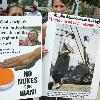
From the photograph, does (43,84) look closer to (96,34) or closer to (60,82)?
(60,82)

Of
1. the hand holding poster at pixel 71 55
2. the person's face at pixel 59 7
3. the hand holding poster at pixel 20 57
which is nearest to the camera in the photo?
the hand holding poster at pixel 20 57

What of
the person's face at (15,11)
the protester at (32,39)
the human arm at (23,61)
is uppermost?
the person's face at (15,11)

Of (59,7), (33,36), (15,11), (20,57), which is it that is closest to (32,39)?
(33,36)

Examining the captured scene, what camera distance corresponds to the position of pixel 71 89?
146 inches

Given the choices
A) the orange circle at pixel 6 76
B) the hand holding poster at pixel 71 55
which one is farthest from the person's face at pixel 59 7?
the orange circle at pixel 6 76

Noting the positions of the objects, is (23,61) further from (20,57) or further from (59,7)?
(59,7)

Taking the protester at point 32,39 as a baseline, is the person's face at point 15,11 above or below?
above

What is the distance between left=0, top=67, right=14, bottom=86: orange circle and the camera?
3.48 m

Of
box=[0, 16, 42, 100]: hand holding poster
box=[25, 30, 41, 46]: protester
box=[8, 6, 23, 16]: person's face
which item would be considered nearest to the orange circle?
box=[0, 16, 42, 100]: hand holding poster

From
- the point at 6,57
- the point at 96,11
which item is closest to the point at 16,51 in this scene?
the point at 6,57

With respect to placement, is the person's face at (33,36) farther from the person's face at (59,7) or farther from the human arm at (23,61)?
the person's face at (59,7)

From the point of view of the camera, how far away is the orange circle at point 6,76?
3.48m

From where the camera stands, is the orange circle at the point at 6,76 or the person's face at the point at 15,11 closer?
the orange circle at the point at 6,76

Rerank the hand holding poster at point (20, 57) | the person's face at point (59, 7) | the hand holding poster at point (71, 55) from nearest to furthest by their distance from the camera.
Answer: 1. the hand holding poster at point (20, 57)
2. the hand holding poster at point (71, 55)
3. the person's face at point (59, 7)
